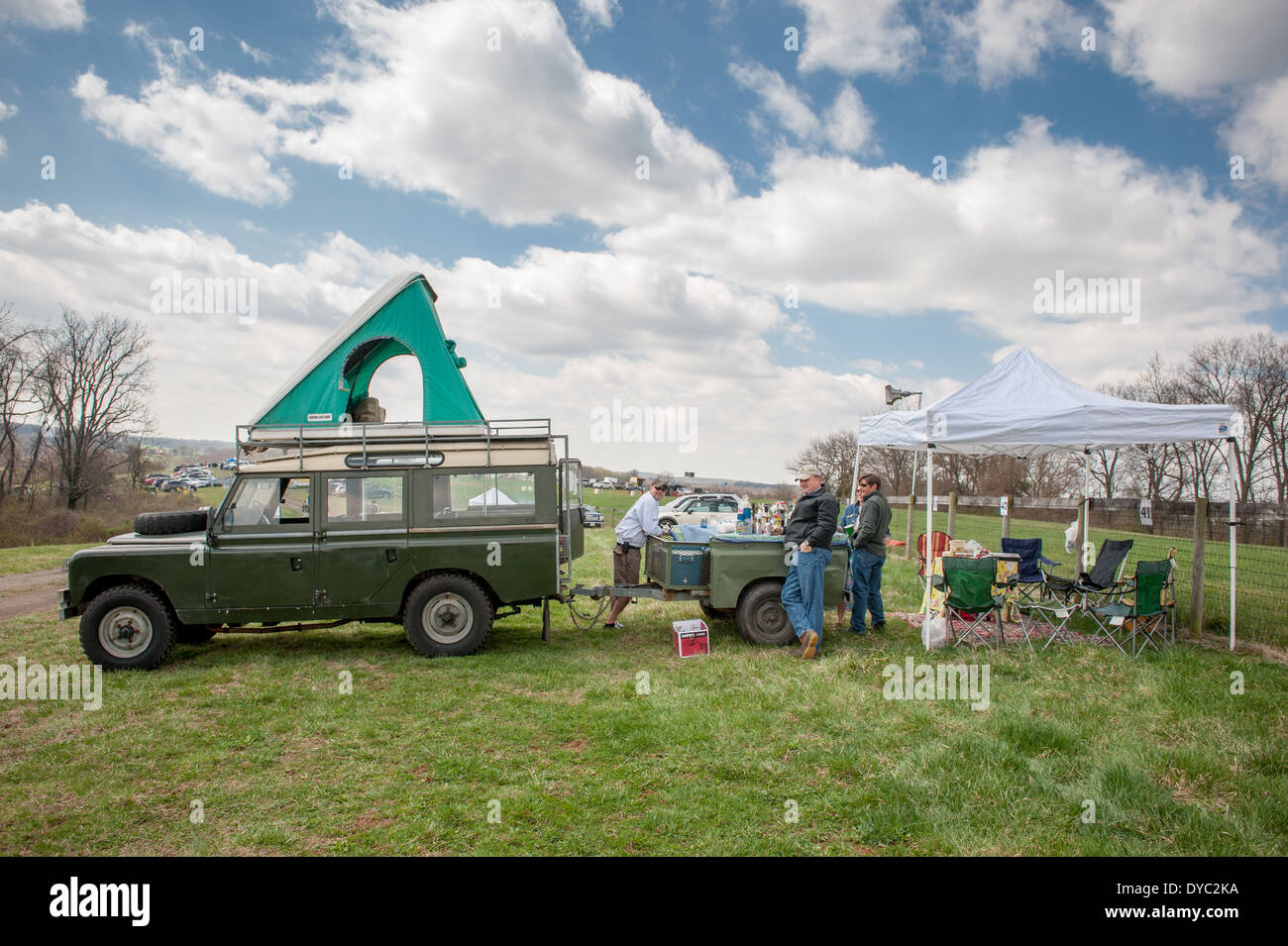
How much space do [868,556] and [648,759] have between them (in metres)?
5.29

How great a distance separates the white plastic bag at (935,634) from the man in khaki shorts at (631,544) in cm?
355

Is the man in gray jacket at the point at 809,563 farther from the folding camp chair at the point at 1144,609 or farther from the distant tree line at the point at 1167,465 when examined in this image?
the distant tree line at the point at 1167,465

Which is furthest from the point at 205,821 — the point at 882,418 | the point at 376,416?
the point at 882,418

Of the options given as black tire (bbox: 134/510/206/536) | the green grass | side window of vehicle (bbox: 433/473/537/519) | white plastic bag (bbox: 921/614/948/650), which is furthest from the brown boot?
the green grass

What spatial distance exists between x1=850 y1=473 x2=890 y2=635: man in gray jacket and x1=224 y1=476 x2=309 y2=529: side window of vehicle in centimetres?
667

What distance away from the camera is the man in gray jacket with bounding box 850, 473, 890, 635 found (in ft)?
30.7

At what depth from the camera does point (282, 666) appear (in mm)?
7738

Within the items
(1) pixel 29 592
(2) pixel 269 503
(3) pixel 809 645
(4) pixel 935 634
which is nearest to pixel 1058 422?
(4) pixel 935 634

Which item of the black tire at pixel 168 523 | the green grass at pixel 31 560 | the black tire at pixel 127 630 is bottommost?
the green grass at pixel 31 560

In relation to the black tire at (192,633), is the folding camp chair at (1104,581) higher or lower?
higher

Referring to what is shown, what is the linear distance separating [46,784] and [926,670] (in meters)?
7.29

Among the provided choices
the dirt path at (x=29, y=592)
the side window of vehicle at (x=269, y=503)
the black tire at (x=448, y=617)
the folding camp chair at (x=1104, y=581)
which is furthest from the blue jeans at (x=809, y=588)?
the dirt path at (x=29, y=592)

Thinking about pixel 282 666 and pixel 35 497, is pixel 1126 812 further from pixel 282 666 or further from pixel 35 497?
pixel 35 497

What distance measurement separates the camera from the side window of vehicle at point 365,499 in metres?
7.86
